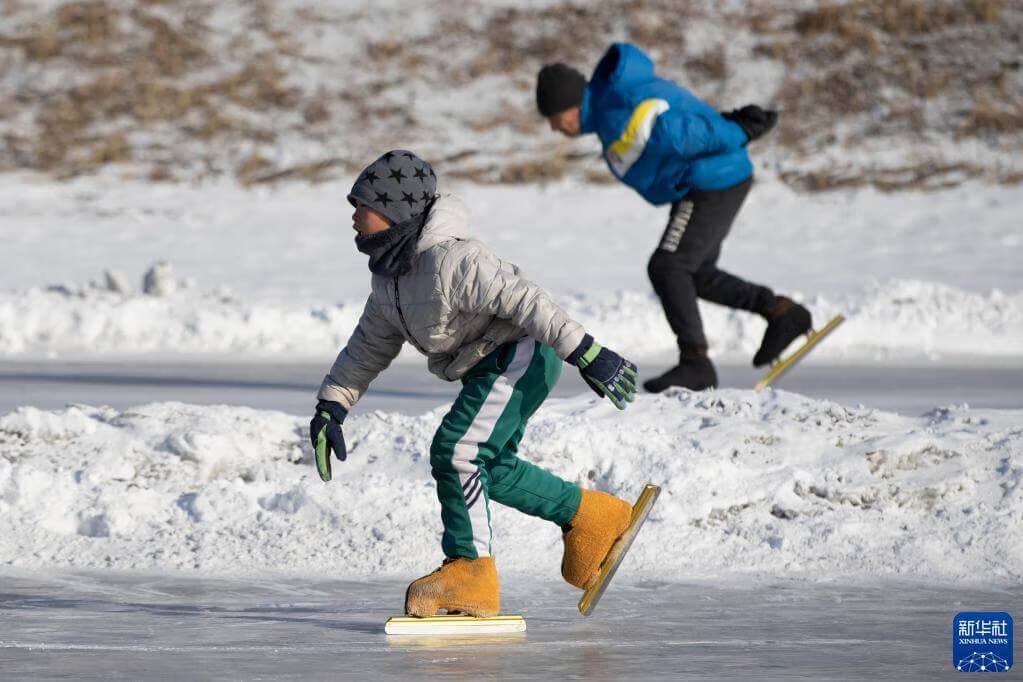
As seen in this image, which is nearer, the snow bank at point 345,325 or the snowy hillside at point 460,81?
the snow bank at point 345,325

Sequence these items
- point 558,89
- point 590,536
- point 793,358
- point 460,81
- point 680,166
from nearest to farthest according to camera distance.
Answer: point 590,536, point 558,89, point 680,166, point 793,358, point 460,81

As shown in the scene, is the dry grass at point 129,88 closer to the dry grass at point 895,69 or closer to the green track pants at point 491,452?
the dry grass at point 895,69

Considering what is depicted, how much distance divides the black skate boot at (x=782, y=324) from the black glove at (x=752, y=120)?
86cm

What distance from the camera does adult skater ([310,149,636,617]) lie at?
4785 mm

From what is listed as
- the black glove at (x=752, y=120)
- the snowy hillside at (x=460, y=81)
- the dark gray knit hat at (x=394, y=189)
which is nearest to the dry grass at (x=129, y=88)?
the snowy hillside at (x=460, y=81)

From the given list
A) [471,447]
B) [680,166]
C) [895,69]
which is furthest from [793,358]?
[895,69]

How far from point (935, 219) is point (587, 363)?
56.6 feet

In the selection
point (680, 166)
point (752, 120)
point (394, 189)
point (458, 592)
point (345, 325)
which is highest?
point (394, 189)

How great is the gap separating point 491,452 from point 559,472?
5.60ft

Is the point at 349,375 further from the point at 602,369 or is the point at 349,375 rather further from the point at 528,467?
the point at 602,369

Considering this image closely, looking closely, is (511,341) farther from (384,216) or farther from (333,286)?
(333,286)

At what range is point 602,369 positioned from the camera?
15.8ft

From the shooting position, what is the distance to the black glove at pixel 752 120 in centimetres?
927

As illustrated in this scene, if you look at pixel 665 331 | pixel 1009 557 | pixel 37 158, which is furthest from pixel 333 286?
pixel 1009 557
